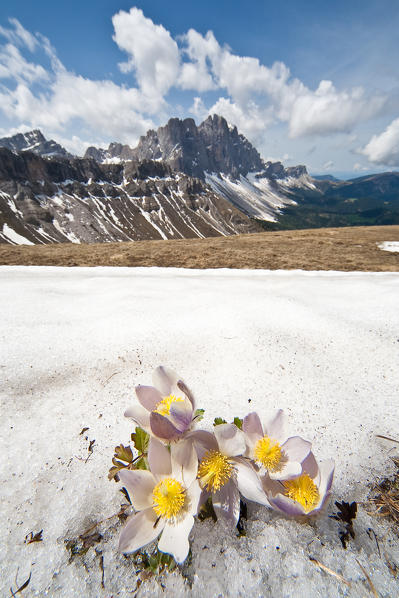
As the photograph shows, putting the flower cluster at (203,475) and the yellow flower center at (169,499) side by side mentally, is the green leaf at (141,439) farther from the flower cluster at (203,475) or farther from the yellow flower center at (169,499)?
the yellow flower center at (169,499)

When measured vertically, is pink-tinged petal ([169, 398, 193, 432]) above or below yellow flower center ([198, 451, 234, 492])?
above

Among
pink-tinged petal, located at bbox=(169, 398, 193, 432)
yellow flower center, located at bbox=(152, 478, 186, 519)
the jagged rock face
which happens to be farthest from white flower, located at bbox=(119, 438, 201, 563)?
the jagged rock face

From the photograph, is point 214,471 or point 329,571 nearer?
point 329,571

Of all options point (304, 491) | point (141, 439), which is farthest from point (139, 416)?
point (304, 491)

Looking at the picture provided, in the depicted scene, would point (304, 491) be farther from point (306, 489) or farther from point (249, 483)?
point (249, 483)

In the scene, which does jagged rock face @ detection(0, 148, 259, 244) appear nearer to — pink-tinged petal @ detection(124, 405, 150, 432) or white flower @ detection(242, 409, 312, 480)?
pink-tinged petal @ detection(124, 405, 150, 432)

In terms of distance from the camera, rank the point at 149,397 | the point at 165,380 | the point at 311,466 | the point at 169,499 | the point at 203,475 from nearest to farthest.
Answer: the point at 169,499 → the point at 203,475 → the point at 311,466 → the point at 149,397 → the point at 165,380

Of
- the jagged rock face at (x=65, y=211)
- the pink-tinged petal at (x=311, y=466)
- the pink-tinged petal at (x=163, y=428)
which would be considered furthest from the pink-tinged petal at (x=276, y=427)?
the jagged rock face at (x=65, y=211)
